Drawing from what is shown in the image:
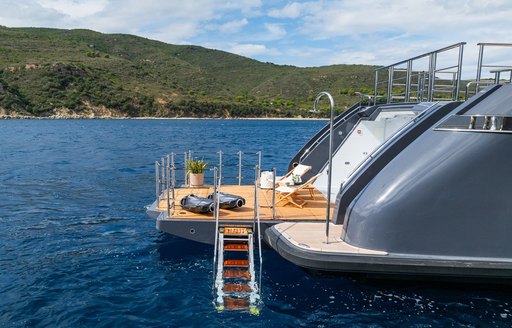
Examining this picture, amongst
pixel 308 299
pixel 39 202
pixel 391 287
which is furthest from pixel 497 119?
pixel 39 202

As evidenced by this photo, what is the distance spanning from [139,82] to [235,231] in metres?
95.5

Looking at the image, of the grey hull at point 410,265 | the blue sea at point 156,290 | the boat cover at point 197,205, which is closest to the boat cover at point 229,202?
the boat cover at point 197,205

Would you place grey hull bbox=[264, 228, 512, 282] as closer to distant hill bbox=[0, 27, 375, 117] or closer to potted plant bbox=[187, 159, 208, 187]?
potted plant bbox=[187, 159, 208, 187]

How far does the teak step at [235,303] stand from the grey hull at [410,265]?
41.0 inches

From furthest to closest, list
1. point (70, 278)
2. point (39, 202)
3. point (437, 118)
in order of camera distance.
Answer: point (39, 202) < point (70, 278) < point (437, 118)

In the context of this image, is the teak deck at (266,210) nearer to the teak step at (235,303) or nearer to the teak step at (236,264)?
the teak step at (236,264)

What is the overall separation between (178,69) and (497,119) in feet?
403

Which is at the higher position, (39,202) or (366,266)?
(366,266)

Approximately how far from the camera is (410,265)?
5.44m

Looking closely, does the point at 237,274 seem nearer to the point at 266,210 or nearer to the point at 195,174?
the point at 266,210

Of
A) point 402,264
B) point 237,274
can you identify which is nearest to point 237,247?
point 237,274

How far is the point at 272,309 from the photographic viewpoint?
571 cm

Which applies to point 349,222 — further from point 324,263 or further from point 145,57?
point 145,57

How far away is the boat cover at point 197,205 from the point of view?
24.4 ft
